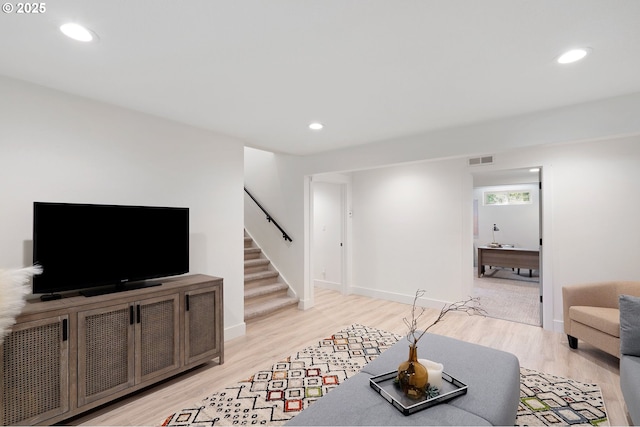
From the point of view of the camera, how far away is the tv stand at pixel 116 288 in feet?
7.87

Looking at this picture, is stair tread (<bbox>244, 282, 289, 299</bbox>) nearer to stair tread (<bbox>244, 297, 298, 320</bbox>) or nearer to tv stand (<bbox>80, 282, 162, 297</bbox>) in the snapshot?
stair tread (<bbox>244, 297, 298, 320</bbox>)

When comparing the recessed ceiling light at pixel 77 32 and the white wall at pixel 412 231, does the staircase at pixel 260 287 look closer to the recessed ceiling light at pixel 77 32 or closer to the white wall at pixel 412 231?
the white wall at pixel 412 231

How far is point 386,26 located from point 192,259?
111 inches

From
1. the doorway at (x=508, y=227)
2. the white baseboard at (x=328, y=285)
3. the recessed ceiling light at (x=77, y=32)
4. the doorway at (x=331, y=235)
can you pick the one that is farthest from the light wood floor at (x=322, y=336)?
the recessed ceiling light at (x=77, y=32)

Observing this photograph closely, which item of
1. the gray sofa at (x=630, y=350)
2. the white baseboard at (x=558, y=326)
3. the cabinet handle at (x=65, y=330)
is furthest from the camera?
the white baseboard at (x=558, y=326)

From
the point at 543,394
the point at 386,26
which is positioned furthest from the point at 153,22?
the point at 543,394

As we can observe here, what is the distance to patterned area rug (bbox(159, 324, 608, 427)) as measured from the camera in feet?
7.07

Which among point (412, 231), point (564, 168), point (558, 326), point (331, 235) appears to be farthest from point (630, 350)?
point (331, 235)

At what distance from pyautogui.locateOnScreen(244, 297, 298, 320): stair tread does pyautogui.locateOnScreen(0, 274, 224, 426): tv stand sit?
48.7 inches

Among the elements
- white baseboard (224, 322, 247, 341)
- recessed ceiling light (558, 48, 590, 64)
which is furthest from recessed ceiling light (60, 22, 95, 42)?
white baseboard (224, 322, 247, 341)

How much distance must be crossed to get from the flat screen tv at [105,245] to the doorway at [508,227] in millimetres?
5280

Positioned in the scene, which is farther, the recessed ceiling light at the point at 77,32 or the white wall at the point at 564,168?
the white wall at the point at 564,168

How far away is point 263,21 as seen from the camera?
161cm

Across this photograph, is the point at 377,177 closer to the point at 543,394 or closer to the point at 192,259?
the point at 192,259
